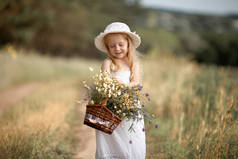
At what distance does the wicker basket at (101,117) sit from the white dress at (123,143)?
1.15 feet

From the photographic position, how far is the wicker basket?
8.24 ft

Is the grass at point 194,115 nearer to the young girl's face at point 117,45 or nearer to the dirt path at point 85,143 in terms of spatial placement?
the dirt path at point 85,143

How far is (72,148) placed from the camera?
4.06 metres

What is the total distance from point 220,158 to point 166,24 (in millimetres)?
44370

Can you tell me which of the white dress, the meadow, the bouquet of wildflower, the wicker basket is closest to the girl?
the white dress

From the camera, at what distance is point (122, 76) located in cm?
305

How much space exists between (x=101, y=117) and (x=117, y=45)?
1029 mm

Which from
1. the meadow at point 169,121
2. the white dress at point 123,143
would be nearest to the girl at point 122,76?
the white dress at point 123,143

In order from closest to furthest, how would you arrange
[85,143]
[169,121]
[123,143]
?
[123,143]
[85,143]
[169,121]

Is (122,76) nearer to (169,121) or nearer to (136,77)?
(136,77)

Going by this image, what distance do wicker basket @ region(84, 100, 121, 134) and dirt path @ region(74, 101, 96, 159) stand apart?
4.76ft

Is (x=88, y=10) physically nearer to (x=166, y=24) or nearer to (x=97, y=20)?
(x=97, y=20)

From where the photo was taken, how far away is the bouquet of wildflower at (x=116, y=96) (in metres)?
2.64

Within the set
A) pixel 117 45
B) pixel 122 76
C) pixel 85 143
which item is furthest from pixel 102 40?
pixel 85 143
